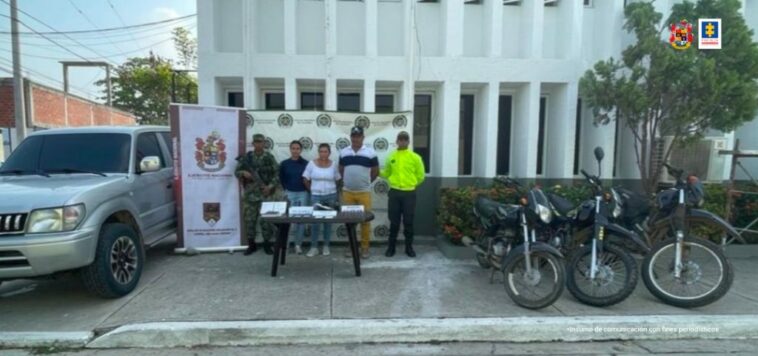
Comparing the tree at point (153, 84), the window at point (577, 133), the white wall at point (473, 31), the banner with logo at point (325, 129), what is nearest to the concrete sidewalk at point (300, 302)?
the banner with logo at point (325, 129)

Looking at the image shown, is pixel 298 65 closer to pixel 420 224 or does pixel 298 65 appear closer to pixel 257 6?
pixel 257 6

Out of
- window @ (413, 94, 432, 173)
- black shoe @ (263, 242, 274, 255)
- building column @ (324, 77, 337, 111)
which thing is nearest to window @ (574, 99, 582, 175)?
window @ (413, 94, 432, 173)

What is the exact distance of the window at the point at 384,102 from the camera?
8.34 m

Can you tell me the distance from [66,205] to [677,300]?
6633mm

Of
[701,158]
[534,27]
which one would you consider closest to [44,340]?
[534,27]

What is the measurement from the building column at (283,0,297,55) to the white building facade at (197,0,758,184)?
0.7 inches

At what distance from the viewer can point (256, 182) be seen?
6.77 meters

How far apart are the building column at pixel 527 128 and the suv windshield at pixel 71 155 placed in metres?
6.43

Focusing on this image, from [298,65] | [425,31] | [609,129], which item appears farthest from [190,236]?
[609,129]

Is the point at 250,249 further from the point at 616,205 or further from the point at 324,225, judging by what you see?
the point at 616,205

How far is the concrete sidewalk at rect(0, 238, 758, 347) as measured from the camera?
434 centimetres

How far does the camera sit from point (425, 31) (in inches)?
307

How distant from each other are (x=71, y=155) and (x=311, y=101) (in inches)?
156

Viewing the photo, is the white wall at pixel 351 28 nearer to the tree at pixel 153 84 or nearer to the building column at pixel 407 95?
the building column at pixel 407 95
